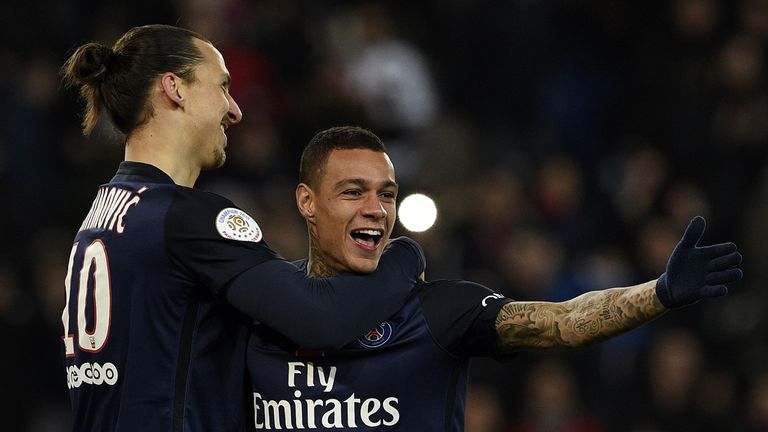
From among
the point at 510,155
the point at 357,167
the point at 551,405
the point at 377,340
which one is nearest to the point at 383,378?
the point at 377,340

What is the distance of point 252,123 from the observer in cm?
917

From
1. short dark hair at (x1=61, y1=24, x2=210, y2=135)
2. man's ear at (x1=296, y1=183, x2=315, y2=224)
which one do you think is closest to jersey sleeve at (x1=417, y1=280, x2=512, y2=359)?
man's ear at (x1=296, y1=183, x2=315, y2=224)

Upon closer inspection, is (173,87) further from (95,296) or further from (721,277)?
(721,277)

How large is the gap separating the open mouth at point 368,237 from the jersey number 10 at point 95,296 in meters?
0.74

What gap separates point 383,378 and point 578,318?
25.3 inches

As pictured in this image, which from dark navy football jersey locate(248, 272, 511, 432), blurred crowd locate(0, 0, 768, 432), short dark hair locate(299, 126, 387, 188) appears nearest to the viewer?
dark navy football jersey locate(248, 272, 511, 432)

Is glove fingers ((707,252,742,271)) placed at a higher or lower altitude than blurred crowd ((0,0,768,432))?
lower

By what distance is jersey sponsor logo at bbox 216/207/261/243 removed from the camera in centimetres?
378

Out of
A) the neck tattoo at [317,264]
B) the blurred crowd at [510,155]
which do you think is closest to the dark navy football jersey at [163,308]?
the neck tattoo at [317,264]

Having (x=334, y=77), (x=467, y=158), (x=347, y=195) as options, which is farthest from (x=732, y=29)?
(x=347, y=195)

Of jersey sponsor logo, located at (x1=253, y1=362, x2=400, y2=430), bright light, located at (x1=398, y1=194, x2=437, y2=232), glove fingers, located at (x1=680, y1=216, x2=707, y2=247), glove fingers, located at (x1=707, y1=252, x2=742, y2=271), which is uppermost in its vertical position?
bright light, located at (x1=398, y1=194, x2=437, y2=232)

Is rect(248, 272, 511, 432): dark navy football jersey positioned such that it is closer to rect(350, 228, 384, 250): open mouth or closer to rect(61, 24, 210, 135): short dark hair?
rect(350, 228, 384, 250): open mouth

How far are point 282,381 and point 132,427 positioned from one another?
1.51 feet

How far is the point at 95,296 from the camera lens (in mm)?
3877
